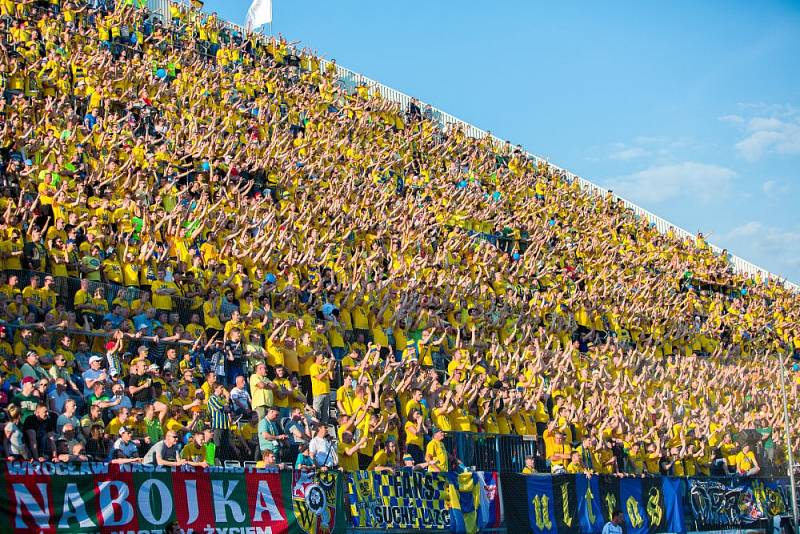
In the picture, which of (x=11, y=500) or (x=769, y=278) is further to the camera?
(x=769, y=278)

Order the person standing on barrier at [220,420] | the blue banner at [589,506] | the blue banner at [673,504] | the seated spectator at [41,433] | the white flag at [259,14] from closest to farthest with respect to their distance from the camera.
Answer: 1. the seated spectator at [41,433]
2. the person standing on barrier at [220,420]
3. the blue banner at [589,506]
4. the blue banner at [673,504]
5. the white flag at [259,14]

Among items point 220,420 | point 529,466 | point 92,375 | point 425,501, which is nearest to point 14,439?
point 92,375

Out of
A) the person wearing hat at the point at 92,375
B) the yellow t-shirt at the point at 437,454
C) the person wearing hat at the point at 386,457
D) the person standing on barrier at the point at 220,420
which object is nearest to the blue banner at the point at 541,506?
the yellow t-shirt at the point at 437,454

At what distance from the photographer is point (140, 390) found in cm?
1426

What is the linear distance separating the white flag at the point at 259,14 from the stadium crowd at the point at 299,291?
2.51 metres

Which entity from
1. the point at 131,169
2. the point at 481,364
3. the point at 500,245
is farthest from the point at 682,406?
the point at 131,169

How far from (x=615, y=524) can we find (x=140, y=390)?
789 cm

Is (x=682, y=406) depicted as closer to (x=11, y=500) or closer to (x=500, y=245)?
(x=500, y=245)

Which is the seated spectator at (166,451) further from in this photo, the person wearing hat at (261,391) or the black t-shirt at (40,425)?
the person wearing hat at (261,391)

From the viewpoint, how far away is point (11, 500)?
10.4 meters

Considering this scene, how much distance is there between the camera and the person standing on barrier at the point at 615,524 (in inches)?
670

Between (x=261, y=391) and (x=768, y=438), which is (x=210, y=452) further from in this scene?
(x=768, y=438)

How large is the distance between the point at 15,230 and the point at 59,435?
187 inches

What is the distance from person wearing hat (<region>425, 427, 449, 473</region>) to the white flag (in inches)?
885
